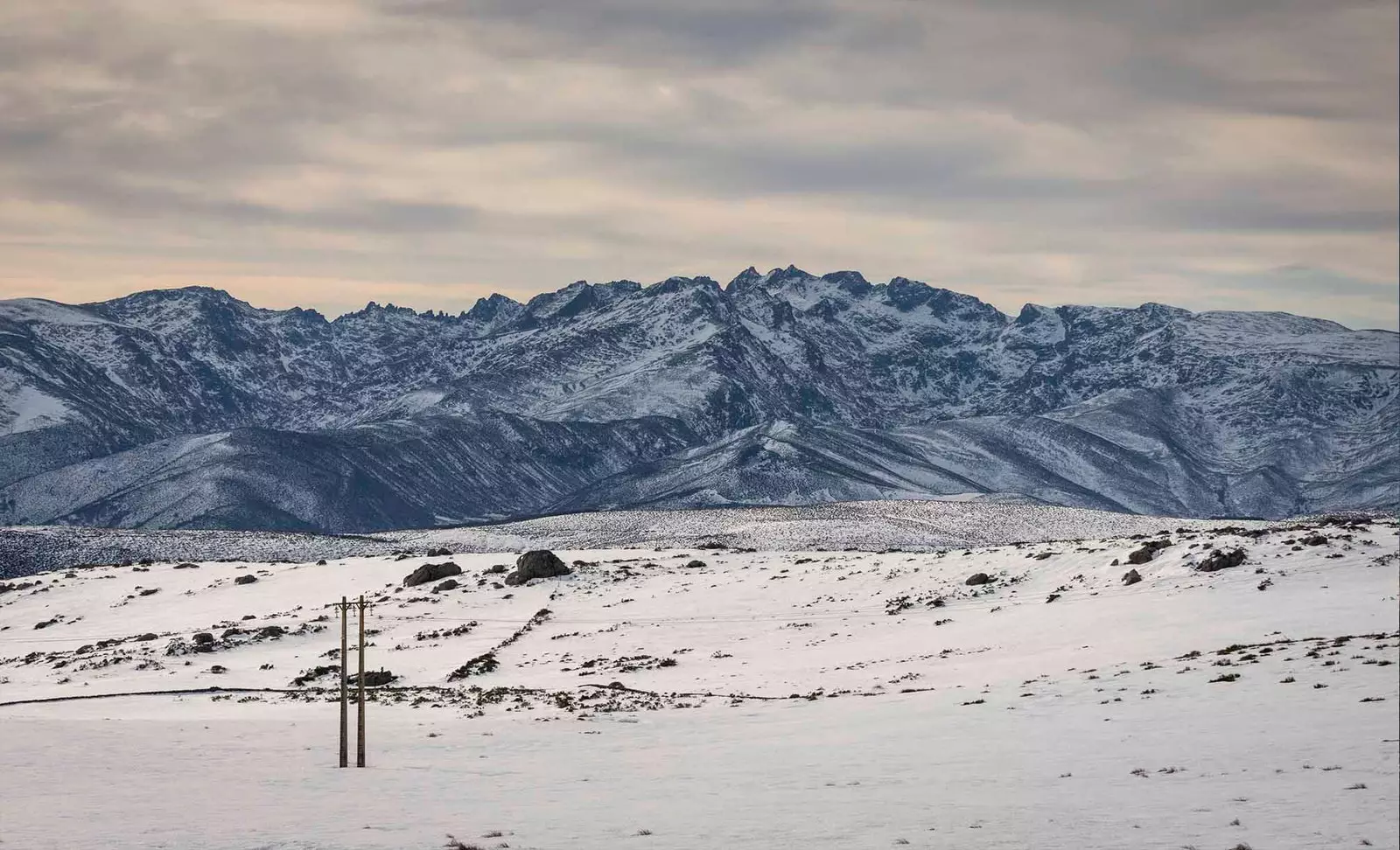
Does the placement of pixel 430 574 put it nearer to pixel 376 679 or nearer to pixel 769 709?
pixel 376 679

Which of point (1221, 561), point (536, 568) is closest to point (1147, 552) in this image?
point (1221, 561)

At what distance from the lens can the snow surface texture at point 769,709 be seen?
3731 centimetres

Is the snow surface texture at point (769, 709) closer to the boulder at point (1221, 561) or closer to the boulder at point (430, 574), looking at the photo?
the boulder at point (1221, 561)

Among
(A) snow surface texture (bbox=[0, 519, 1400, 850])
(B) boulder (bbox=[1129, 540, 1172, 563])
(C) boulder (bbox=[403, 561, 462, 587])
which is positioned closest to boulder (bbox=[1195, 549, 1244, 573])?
(A) snow surface texture (bbox=[0, 519, 1400, 850])

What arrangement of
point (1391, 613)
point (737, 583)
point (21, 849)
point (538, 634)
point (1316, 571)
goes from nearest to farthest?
point (21, 849) → point (1391, 613) → point (1316, 571) → point (538, 634) → point (737, 583)

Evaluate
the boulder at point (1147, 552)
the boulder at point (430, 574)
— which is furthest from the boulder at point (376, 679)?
the boulder at point (1147, 552)

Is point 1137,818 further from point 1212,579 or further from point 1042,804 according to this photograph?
point 1212,579

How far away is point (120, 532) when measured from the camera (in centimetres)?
19588

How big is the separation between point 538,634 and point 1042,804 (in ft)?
180

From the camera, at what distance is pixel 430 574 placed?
110 m

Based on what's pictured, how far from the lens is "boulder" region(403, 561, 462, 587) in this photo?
109500 millimetres

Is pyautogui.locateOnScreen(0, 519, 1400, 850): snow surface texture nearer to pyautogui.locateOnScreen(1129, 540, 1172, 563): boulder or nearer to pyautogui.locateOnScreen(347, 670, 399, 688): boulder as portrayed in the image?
pyautogui.locateOnScreen(1129, 540, 1172, 563): boulder

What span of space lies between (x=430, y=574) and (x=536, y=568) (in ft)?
27.6

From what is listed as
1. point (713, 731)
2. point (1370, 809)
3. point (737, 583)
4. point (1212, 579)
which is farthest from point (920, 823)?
point (737, 583)
